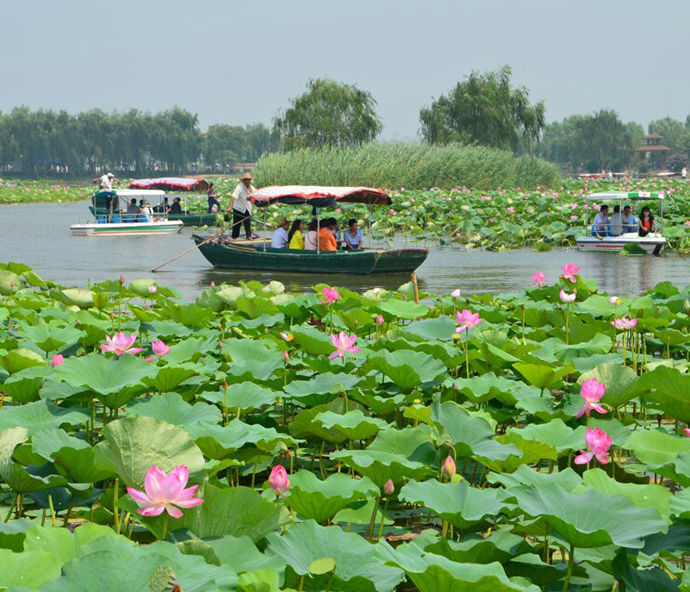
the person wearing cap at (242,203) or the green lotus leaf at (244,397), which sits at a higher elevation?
the person wearing cap at (242,203)

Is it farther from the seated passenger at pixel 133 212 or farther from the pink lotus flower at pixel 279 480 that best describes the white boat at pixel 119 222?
the pink lotus flower at pixel 279 480

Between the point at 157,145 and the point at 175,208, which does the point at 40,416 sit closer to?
the point at 175,208

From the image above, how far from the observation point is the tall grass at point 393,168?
83.4 ft

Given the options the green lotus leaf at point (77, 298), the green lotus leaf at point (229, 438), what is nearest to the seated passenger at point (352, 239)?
the green lotus leaf at point (77, 298)

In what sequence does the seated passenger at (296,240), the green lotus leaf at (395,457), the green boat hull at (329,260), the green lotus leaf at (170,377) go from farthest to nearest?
the seated passenger at (296,240)
the green boat hull at (329,260)
the green lotus leaf at (170,377)
the green lotus leaf at (395,457)

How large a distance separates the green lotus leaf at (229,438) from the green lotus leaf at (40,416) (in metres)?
0.47

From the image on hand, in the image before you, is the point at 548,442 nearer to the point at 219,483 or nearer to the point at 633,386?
the point at 633,386

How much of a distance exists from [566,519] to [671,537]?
254 millimetres

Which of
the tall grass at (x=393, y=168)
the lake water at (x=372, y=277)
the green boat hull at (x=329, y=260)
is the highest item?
the tall grass at (x=393, y=168)

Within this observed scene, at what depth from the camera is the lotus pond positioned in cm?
164

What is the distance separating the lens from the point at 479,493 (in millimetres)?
2053

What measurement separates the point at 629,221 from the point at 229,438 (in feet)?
45.8

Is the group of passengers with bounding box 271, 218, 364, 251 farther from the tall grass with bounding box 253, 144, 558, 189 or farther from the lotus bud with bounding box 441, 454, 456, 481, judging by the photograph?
the tall grass with bounding box 253, 144, 558, 189

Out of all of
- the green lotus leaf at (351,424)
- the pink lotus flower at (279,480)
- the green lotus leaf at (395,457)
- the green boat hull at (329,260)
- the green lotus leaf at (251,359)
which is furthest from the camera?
the green boat hull at (329,260)
